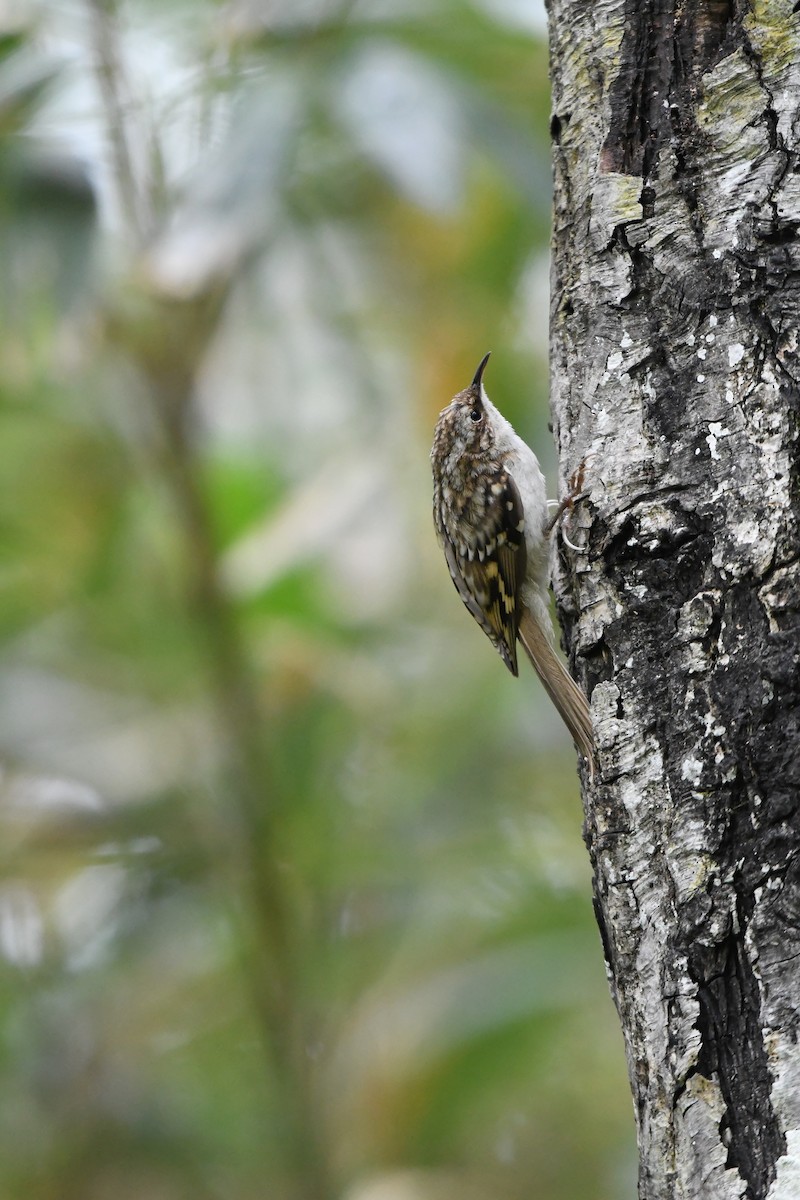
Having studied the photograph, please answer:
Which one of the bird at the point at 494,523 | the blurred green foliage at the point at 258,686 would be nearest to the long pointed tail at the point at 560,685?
the bird at the point at 494,523

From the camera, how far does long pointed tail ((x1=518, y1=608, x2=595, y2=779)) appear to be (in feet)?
5.82

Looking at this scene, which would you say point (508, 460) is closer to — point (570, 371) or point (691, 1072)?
point (570, 371)

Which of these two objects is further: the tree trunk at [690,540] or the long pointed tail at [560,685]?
the long pointed tail at [560,685]

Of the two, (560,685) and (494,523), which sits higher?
(494,523)

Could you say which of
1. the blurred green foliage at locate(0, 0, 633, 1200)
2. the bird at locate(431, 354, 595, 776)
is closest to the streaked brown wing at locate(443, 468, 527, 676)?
the bird at locate(431, 354, 595, 776)

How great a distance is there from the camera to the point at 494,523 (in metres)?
3.17

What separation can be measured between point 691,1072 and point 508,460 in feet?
6.65

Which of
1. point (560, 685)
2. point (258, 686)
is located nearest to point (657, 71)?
point (560, 685)

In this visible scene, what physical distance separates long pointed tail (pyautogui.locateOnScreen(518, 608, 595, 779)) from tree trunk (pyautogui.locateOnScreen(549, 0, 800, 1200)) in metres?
0.05

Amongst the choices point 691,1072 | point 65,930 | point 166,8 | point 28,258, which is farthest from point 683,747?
point 65,930

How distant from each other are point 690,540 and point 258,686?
215 cm

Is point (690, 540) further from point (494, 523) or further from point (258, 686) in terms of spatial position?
point (258, 686)

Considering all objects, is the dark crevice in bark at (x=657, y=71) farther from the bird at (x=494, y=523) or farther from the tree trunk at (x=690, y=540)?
the bird at (x=494, y=523)

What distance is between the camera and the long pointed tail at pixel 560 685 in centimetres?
177
